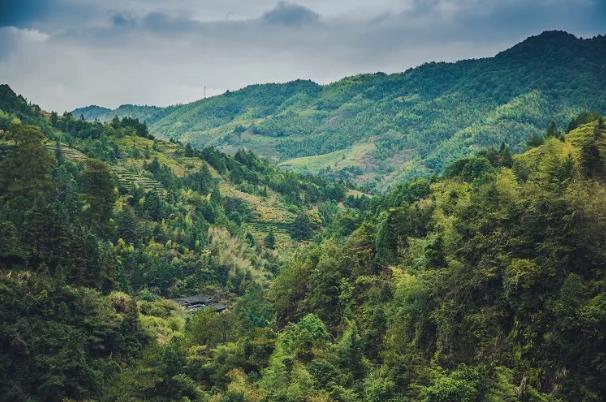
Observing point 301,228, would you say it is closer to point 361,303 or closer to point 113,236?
point 113,236

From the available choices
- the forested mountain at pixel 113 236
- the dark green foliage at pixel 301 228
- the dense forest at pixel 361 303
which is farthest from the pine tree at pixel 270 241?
A: the dense forest at pixel 361 303

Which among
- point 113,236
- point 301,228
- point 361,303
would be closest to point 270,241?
point 301,228

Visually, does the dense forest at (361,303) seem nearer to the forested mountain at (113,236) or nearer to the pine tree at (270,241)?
the forested mountain at (113,236)

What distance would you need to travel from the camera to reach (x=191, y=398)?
38188 mm

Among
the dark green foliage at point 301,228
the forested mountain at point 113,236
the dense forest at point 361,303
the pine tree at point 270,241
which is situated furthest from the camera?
the dark green foliage at point 301,228

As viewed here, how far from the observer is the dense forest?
2852cm

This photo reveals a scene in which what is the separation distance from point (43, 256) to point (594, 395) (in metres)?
36.0

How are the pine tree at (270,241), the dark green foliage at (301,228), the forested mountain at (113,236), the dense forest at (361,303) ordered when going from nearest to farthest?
1. the dense forest at (361,303)
2. the forested mountain at (113,236)
3. the pine tree at (270,241)
4. the dark green foliage at (301,228)

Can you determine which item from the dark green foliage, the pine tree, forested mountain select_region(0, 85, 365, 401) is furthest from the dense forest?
the dark green foliage

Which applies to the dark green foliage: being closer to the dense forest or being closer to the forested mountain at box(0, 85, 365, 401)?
the forested mountain at box(0, 85, 365, 401)

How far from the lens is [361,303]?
4375 cm

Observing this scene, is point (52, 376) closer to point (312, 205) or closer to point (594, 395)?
point (594, 395)

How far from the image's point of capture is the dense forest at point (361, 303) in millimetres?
28516

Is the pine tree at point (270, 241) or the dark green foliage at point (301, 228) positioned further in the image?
the dark green foliage at point (301, 228)
